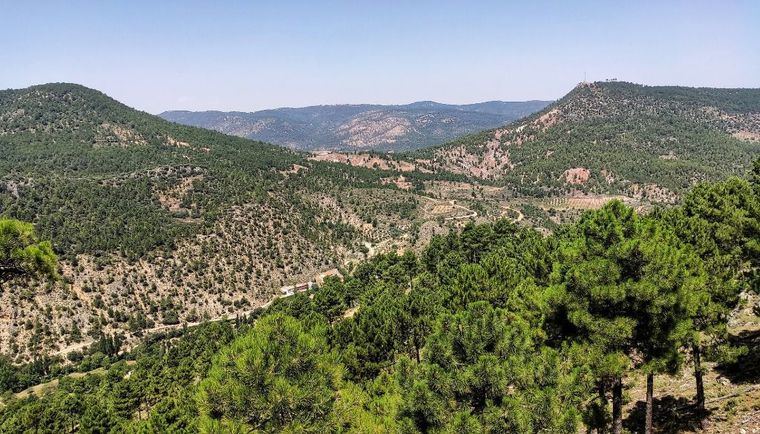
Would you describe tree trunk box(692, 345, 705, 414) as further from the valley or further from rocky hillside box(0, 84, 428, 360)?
rocky hillside box(0, 84, 428, 360)

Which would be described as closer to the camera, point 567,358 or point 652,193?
point 567,358

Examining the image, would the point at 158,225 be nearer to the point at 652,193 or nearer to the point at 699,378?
the point at 699,378

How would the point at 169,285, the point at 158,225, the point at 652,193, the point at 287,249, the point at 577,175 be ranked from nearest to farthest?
1. the point at 169,285
2. the point at 158,225
3. the point at 287,249
4. the point at 652,193
5. the point at 577,175

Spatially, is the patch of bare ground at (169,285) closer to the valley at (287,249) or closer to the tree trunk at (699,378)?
the valley at (287,249)

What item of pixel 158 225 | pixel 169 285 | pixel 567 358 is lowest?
pixel 169 285

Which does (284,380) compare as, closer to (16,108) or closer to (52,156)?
(52,156)

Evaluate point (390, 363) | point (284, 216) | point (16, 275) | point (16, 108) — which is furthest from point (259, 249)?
point (16, 108)

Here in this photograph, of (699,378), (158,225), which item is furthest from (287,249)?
(699,378)

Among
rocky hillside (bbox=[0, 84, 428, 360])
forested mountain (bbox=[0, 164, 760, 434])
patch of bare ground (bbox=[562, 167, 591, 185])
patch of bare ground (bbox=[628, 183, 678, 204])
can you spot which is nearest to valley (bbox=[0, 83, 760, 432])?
forested mountain (bbox=[0, 164, 760, 434])

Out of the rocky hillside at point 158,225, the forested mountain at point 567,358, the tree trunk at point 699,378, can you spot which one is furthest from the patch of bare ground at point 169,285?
the tree trunk at point 699,378

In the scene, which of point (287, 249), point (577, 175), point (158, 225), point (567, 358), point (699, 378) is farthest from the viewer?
point (577, 175)

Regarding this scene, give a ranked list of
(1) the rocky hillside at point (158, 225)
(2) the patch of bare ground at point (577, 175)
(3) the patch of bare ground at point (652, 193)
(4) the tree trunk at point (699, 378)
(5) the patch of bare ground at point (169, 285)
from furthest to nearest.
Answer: (2) the patch of bare ground at point (577, 175) → (3) the patch of bare ground at point (652, 193) → (1) the rocky hillside at point (158, 225) → (5) the patch of bare ground at point (169, 285) → (4) the tree trunk at point (699, 378)
